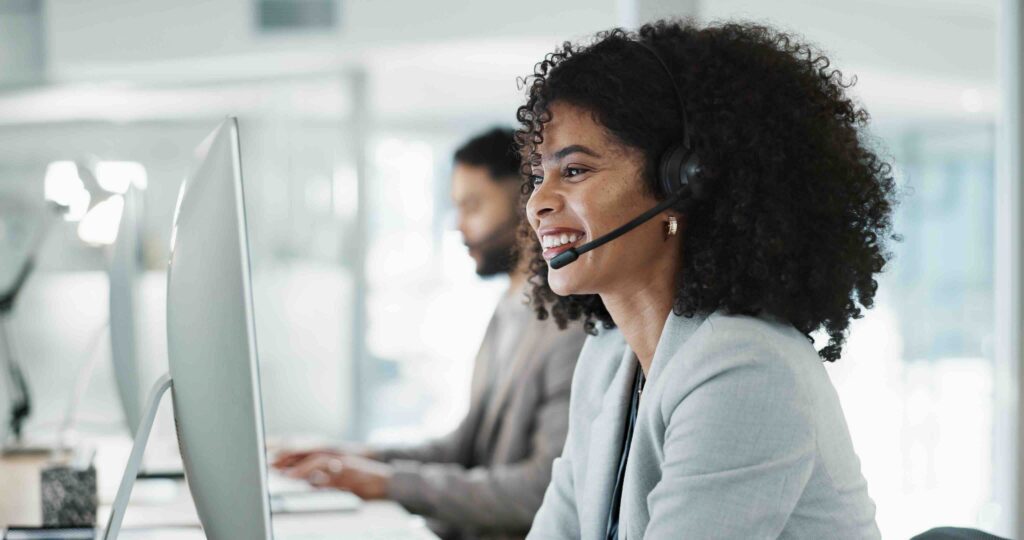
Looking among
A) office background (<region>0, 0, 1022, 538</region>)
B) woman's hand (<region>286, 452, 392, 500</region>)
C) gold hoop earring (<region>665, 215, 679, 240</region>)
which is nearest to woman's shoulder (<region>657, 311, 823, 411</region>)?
gold hoop earring (<region>665, 215, 679, 240</region>)

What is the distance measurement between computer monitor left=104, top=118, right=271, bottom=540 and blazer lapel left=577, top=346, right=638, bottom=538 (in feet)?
1.75

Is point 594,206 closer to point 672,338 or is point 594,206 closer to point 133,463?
point 672,338

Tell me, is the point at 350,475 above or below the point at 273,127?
below

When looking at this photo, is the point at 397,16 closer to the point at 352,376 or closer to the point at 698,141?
the point at 352,376

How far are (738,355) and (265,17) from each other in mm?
3971

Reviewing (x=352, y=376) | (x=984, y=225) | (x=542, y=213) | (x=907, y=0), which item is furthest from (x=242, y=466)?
(x=984, y=225)

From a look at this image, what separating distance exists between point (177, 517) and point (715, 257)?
3.49 feet

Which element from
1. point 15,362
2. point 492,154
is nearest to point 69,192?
point 15,362

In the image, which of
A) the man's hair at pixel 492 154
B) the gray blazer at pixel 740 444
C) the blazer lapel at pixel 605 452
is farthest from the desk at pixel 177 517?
the man's hair at pixel 492 154

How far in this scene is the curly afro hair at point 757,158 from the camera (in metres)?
1.14

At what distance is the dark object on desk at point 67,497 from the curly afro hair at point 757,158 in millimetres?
913

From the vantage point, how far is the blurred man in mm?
1991

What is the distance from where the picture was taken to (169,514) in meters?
1.74

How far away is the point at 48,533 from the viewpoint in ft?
4.77
